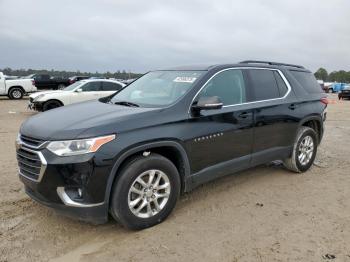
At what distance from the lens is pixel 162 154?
4039 mm

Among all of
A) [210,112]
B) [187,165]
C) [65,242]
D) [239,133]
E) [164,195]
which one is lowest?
[65,242]

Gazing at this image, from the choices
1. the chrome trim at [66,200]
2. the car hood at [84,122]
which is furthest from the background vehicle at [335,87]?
the chrome trim at [66,200]

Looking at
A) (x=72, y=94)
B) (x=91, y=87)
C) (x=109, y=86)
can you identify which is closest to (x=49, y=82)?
(x=109, y=86)

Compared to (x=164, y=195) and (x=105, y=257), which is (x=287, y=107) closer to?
(x=164, y=195)

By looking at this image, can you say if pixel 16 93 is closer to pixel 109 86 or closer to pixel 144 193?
pixel 109 86

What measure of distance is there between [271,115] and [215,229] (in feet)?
6.63

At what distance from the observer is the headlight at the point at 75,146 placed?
3369 millimetres

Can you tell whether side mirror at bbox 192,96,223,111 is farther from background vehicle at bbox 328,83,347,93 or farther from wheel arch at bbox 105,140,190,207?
background vehicle at bbox 328,83,347,93

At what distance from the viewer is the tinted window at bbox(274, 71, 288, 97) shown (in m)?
5.47

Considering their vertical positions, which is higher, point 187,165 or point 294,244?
point 187,165

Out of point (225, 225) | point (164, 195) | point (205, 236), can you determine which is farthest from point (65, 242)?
point (225, 225)

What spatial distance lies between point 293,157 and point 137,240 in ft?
10.4

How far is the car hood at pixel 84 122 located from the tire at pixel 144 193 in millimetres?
417

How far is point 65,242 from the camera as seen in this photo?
3.61 metres
